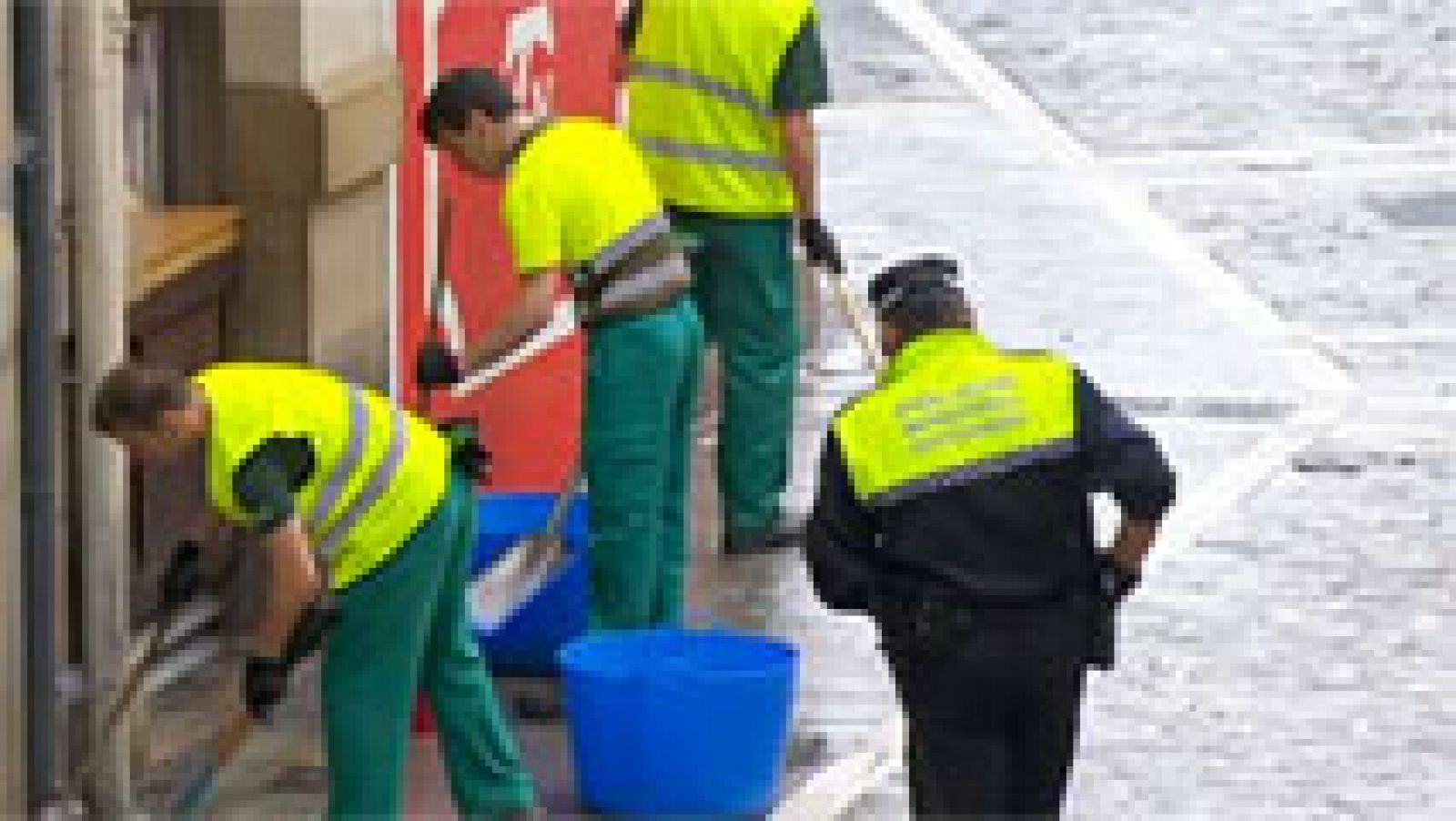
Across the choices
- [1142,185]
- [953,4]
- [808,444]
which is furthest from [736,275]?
[953,4]

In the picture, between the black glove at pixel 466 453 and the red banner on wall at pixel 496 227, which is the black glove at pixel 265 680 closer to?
the black glove at pixel 466 453

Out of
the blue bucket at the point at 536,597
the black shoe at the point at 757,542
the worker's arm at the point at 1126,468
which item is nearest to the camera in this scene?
the worker's arm at the point at 1126,468

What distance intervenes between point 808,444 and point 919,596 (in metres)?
6.08

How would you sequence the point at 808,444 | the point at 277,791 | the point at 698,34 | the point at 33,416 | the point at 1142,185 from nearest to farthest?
the point at 33,416 < the point at 277,791 < the point at 698,34 < the point at 808,444 < the point at 1142,185

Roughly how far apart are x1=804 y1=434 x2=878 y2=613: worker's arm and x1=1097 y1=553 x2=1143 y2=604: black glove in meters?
0.49

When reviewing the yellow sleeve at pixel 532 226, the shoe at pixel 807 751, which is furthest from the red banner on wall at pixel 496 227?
the shoe at pixel 807 751

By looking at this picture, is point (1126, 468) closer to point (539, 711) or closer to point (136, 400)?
point (136, 400)

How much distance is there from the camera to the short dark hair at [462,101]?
34.7 ft

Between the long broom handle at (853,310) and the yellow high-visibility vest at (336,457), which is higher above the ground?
the yellow high-visibility vest at (336,457)

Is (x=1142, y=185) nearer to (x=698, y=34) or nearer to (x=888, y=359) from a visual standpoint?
(x=698, y=34)

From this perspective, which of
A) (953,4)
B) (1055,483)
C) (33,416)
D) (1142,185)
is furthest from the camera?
(953,4)

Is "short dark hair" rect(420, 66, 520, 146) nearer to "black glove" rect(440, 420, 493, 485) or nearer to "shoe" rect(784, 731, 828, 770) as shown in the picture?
"black glove" rect(440, 420, 493, 485)

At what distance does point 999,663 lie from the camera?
8.80 m

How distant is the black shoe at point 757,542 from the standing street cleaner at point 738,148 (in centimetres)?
42
